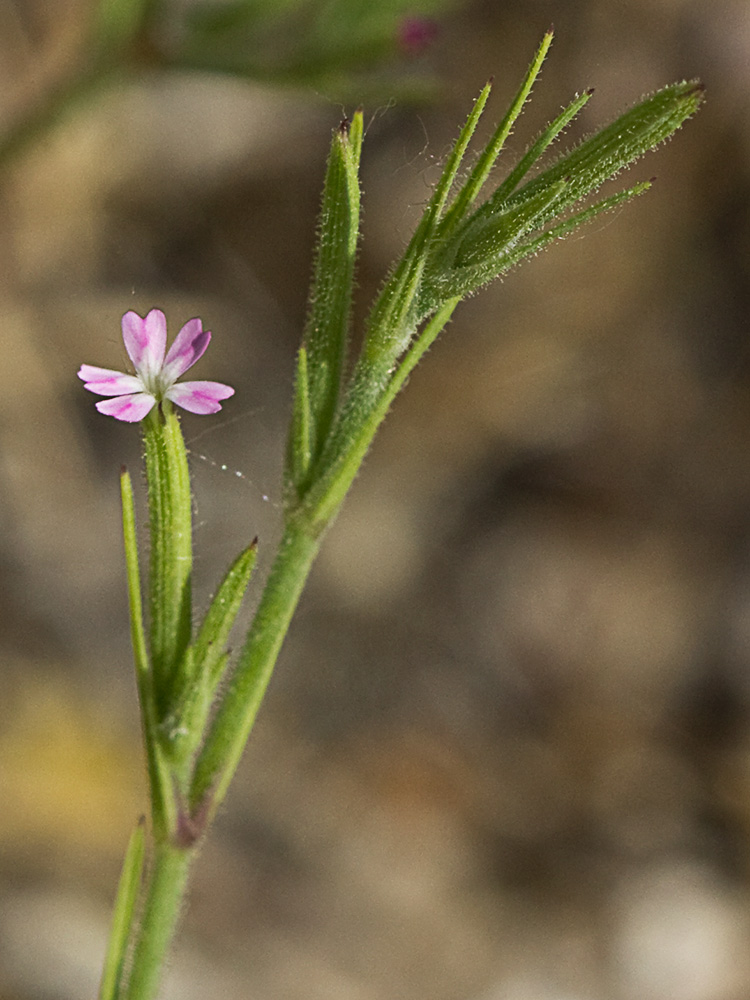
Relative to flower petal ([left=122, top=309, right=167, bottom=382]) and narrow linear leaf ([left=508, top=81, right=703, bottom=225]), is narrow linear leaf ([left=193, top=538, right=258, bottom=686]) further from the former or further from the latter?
narrow linear leaf ([left=508, top=81, right=703, bottom=225])

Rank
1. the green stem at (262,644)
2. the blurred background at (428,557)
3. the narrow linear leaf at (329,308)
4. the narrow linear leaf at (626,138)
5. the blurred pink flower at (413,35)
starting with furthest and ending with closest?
the blurred background at (428,557)
the blurred pink flower at (413,35)
the green stem at (262,644)
the narrow linear leaf at (329,308)
the narrow linear leaf at (626,138)

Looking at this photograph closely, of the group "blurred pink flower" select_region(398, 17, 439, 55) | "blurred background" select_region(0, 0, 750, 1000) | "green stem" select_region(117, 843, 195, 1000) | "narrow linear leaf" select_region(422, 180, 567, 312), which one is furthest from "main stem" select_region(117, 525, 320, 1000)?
"blurred background" select_region(0, 0, 750, 1000)

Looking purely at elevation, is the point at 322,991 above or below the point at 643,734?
below

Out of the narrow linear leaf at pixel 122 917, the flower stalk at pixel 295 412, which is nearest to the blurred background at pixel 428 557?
the narrow linear leaf at pixel 122 917

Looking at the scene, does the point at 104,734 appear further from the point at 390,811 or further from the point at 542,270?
the point at 542,270

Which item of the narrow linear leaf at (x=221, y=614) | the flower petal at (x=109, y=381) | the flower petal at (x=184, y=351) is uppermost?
the flower petal at (x=184, y=351)

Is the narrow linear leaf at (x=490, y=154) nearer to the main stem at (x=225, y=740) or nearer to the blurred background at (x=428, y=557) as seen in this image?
the main stem at (x=225, y=740)

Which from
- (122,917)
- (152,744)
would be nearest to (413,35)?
(152,744)

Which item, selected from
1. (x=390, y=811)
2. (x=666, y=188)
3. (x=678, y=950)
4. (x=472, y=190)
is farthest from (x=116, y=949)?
(x=666, y=188)

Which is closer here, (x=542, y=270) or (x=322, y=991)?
(x=322, y=991)
